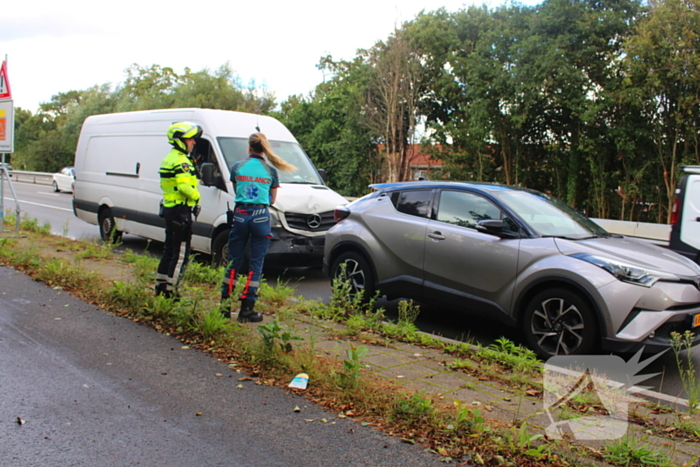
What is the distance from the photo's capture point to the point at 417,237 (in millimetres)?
6887

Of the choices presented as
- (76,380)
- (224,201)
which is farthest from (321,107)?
(76,380)

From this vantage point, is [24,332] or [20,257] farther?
[20,257]

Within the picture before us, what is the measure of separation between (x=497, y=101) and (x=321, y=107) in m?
16.7

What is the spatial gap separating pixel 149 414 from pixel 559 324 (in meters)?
3.68

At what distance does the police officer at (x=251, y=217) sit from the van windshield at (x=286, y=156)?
10.5 feet

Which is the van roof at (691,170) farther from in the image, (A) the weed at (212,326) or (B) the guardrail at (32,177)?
(B) the guardrail at (32,177)

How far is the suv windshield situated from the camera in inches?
245

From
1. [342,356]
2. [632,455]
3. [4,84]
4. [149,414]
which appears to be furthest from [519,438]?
[4,84]

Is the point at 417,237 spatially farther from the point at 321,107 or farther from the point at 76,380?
the point at 321,107

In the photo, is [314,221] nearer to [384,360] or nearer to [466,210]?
[466,210]

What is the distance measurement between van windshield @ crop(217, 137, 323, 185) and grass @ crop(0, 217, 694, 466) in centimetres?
234

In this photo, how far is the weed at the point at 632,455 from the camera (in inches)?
126

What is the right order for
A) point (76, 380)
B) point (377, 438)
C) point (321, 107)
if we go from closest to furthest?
1. point (377, 438)
2. point (76, 380)
3. point (321, 107)

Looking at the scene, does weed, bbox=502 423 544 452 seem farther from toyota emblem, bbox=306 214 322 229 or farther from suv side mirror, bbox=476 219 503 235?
toyota emblem, bbox=306 214 322 229
